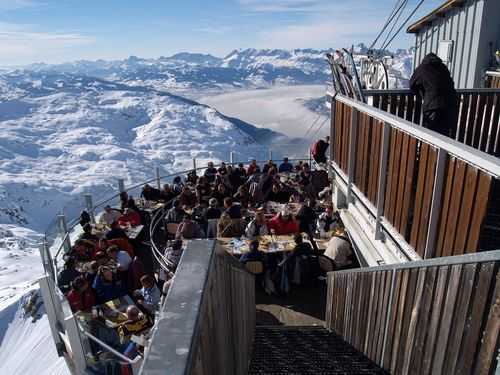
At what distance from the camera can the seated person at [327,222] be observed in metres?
8.81

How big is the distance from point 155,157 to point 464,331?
529 feet

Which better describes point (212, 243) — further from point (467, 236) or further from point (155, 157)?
point (155, 157)

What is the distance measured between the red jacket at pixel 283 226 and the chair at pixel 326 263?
4.34 feet

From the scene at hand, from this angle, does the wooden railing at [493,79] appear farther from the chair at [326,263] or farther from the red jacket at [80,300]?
the red jacket at [80,300]

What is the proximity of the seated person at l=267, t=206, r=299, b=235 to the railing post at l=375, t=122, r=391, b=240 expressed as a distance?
12.3ft

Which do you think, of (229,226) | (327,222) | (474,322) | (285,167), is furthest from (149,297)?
(285,167)

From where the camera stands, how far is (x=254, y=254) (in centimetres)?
782

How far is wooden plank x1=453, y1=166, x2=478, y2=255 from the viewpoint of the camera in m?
3.16

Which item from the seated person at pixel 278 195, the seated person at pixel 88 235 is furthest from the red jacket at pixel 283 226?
the seated person at pixel 88 235

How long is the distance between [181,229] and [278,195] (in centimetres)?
343

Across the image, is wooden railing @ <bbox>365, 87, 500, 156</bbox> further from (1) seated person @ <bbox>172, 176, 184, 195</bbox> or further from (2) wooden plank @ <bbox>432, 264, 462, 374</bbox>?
(1) seated person @ <bbox>172, 176, 184, 195</bbox>

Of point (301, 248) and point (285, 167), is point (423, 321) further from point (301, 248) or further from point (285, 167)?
point (285, 167)

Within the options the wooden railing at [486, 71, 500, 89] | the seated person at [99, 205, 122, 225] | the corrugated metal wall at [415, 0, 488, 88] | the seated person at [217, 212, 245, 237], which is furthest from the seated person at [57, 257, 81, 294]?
the corrugated metal wall at [415, 0, 488, 88]

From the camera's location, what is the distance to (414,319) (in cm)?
303
